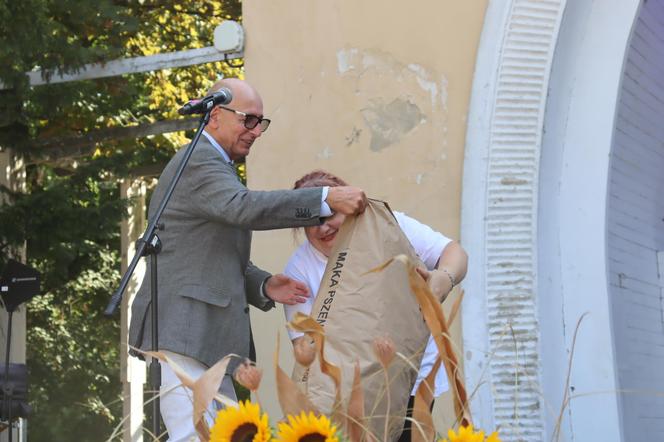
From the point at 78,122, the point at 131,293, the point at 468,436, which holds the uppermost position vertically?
the point at 78,122

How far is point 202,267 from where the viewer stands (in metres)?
3.18

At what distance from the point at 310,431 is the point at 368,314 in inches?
39.3

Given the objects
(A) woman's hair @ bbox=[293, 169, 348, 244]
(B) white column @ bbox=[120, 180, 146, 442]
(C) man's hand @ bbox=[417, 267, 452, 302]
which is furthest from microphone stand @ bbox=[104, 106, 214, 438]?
(B) white column @ bbox=[120, 180, 146, 442]

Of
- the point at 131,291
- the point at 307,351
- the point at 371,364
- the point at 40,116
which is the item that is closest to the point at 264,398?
the point at 371,364

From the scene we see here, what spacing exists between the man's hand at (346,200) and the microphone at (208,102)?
52 centimetres

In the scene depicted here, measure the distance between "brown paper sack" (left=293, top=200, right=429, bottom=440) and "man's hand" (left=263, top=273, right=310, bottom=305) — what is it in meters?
0.57

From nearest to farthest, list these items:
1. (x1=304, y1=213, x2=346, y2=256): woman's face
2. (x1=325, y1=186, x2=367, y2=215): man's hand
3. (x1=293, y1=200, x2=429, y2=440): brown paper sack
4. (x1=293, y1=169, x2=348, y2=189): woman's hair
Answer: (x1=293, y1=200, x2=429, y2=440): brown paper sack, (x1=325, y1=186, x2=367, y2=215): man's hand, (x1=304, y1=213, x2=346, y2=256): woman's face, (x1=293, y1=169, x2=348, y2=189): woman's hair

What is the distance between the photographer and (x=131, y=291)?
10.5 m

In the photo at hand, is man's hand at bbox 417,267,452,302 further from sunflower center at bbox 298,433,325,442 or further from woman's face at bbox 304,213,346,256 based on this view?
sunflower center at bbox 298,433,325,442

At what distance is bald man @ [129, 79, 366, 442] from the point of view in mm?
3025

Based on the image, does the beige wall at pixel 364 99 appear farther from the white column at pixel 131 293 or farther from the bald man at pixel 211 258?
the white column at pixel 131 293

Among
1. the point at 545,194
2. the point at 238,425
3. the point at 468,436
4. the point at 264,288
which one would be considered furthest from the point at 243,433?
the point at 545,194

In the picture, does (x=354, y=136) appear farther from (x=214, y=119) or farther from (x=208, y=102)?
(x=208, y=102)

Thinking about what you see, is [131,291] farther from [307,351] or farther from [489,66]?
[307,351]
